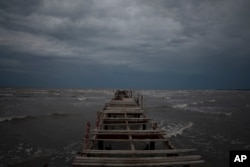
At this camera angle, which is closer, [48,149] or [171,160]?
[171,160]

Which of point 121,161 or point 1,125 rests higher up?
point 121,161

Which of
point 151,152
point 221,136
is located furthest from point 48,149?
point 221,136

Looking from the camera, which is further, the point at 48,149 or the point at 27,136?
the point at 27,136

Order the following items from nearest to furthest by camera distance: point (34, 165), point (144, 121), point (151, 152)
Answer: point (151, 152)
point (34, 165)
point (144, 121)

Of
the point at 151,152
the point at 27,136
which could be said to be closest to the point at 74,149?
the point at 27,136

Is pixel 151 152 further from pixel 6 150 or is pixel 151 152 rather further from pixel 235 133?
pixel 235 133

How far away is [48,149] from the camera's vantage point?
12789 mm

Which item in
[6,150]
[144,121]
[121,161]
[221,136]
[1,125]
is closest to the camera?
[121,161]

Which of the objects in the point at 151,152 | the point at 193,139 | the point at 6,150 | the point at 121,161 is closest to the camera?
the point at 121,161

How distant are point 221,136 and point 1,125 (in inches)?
728

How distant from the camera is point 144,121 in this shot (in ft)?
44.7

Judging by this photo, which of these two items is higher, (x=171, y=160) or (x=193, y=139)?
(x=171, y=160)

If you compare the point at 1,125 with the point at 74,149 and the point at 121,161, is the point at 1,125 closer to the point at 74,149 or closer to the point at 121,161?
the point at 74,149

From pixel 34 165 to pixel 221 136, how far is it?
13.0 m
